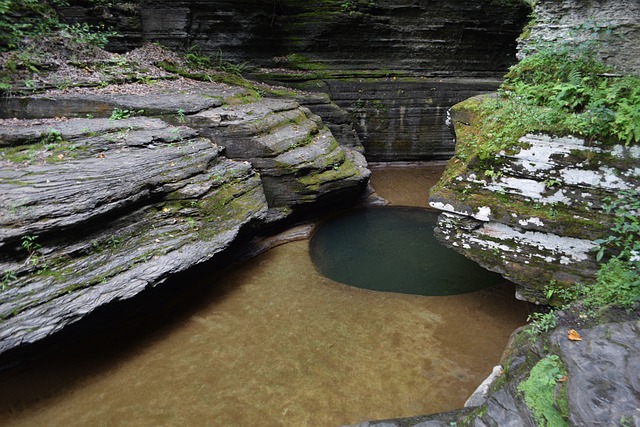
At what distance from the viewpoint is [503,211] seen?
4.75 meters

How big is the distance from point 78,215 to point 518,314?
6.22 metres

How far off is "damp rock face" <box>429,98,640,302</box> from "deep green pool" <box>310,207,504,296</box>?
143cm

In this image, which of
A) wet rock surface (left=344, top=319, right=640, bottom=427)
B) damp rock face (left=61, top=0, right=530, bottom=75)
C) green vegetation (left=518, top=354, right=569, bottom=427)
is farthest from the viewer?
damp rock face (left=61, top=0, right=530, bottom=75)

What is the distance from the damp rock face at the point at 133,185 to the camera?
14.2 feet

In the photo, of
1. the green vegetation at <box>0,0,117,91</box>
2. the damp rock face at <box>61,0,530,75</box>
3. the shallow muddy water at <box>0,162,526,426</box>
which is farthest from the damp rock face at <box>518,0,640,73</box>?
the green vegetation at <box>0,0,117,91</box>

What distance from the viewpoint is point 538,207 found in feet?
15.1

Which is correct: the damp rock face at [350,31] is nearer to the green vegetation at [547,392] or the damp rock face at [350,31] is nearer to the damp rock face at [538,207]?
the damp rock face at [538,207]

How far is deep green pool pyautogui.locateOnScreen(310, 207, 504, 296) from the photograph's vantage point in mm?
6363

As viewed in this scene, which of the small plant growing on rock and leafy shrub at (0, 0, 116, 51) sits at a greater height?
leafy shrub at (0, 0, 116, 51)

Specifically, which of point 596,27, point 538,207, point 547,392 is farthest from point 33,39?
point 547,392

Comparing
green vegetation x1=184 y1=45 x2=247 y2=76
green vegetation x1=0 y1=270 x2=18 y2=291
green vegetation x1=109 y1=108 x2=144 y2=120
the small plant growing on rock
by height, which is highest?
green vegetation x1=184 y1=45 x2=247 y2=76

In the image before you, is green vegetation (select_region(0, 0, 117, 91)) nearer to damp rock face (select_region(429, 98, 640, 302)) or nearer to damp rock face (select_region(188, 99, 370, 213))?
damp rock face (select_region(188, 99, 370, 213))

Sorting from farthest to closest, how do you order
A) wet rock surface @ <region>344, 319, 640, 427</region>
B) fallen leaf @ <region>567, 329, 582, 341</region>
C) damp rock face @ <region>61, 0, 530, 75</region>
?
damp rock face @ <region>61, 0, 530, 75</region> < fallen leaf @ <region>567, 329, 582, 341</region> < wet rock surface @ <region>344, 319, 640, 427</region>

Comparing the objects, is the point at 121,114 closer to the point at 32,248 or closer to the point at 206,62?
the point at 32,248
